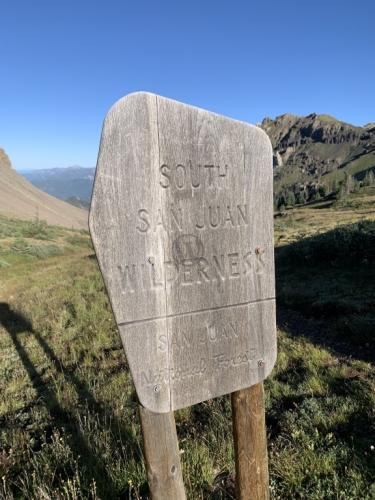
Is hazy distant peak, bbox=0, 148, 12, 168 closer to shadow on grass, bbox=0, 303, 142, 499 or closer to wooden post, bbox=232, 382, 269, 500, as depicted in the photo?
shadow on grass, bbox=0, 303, 142, 499

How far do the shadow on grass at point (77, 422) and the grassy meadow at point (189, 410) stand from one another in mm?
15

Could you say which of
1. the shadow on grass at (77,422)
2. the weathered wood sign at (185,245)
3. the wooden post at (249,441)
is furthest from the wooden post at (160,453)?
the shadow on grass at (77,422)

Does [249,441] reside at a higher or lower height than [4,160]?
lower

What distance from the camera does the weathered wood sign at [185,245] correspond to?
167 cm

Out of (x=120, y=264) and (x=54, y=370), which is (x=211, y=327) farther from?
(x=54, y=370)

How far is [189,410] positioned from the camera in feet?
14.2

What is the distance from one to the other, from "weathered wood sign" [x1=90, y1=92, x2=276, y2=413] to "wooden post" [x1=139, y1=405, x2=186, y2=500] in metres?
0.11

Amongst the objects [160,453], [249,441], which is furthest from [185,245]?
[249,441]

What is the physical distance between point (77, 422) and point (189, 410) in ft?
4.39

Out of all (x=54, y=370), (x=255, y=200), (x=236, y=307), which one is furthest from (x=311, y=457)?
(x=54, y=370)

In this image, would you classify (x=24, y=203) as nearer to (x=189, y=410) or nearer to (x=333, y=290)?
(x=333, y=290)

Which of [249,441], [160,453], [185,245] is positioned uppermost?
[185,245]

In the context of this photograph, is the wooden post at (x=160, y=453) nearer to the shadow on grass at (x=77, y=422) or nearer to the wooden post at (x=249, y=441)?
the wooden post at (x=249, y=441)

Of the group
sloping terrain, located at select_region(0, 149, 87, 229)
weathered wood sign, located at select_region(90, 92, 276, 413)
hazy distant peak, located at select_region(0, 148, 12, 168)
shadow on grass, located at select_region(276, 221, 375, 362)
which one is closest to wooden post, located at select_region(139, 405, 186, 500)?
weathered wood sign, located at select_region(90, 92, 276, 413)
